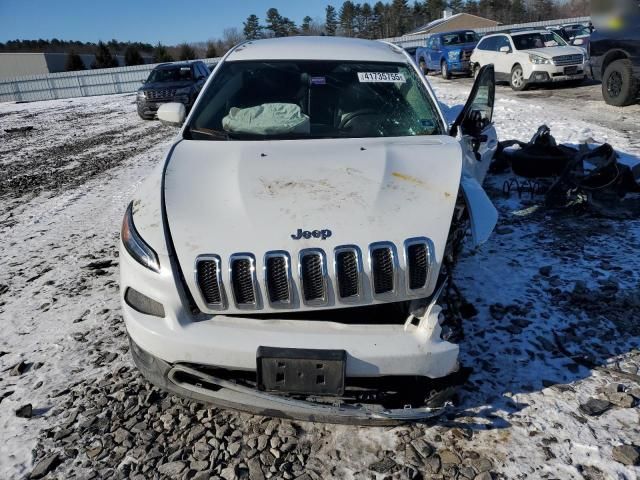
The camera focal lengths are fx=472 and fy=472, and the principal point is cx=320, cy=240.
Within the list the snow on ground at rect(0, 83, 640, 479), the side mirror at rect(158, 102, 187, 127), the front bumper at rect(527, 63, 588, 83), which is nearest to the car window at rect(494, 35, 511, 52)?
the front bumper at rect(527, 63, 588, 83)

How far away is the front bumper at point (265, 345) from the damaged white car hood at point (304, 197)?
3.9 inches

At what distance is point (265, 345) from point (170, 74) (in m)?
14.1

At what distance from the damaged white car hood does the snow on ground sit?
733 mm

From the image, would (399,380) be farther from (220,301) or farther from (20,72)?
(20,72)

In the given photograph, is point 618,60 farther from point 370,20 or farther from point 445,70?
point 370,20

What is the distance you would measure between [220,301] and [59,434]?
1119 millimetres

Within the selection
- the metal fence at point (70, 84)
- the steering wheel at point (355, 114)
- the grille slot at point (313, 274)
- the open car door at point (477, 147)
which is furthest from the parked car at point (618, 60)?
the metal fence at point (70, 84)

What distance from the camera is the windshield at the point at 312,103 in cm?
313

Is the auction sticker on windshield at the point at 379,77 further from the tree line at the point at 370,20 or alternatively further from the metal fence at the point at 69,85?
the tree line at the point at 370,20

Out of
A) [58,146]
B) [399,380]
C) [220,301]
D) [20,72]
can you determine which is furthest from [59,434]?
[20,72]

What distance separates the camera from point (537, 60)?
41.8ft

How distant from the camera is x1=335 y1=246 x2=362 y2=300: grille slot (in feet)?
6.57

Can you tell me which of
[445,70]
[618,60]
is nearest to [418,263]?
[618,60]

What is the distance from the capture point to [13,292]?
3.78 m
